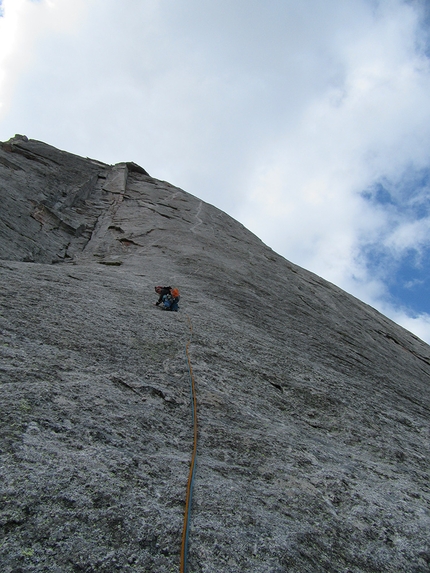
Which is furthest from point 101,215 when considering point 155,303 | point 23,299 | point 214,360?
point 214,360

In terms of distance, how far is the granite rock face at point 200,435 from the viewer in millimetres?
3080

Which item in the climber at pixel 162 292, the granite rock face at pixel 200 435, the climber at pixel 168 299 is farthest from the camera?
the climber at pixel 162 292

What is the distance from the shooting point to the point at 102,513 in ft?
10.2

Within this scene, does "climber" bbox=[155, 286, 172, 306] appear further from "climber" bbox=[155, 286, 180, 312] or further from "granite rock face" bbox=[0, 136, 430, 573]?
"granite rock face" bbox=[0, 136, 430, 573]

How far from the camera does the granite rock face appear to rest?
3080 millimetres

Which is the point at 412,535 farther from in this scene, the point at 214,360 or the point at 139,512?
the point at 214,360

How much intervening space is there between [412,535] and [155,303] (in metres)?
7.23

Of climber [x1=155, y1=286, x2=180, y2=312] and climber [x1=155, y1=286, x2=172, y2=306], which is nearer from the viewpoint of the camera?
climber [x1=155, y1=286, x2=180, y2=312]

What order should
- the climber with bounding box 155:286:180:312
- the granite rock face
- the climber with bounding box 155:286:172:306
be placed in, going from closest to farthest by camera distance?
the granite rock face
the climber with bounding box 155:286:180:312
the climber with bounding box 155:286:172:306

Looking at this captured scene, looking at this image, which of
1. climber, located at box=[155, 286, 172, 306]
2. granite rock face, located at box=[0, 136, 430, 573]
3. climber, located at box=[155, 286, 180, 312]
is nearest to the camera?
granite rock face, located at box=[0, 136, 430, 573]

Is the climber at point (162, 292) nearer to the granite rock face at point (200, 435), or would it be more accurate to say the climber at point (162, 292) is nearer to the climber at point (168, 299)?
the climber at point (168, 299)

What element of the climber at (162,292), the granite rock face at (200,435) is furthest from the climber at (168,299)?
the granite rock face at (200,435)

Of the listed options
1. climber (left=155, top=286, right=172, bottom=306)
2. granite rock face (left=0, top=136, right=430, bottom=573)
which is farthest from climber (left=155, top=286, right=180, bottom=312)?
granite rock face (left=0, top=136, right=430, bottom=573)

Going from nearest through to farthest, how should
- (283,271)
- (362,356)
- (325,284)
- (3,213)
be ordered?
(362,356) → (3,213) → (283,271) → (325,284)
